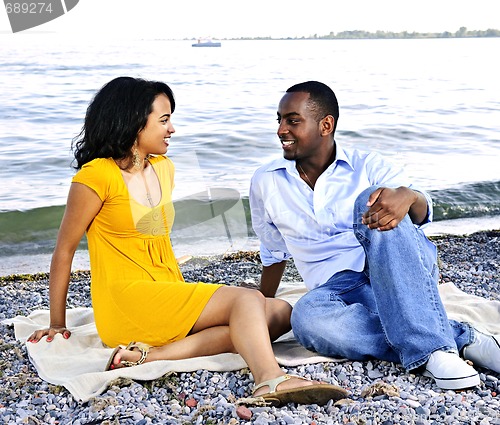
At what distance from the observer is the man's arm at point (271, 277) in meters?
3.98

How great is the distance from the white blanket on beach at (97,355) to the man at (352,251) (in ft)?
0.88

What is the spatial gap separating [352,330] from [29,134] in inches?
436

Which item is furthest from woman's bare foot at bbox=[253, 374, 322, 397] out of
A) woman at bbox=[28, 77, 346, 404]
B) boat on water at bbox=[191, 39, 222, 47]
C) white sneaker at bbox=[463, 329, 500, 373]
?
boat on water at bbox=[191, 39, 222, 47]

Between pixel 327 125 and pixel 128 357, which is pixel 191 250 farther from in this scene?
pixel 128 357

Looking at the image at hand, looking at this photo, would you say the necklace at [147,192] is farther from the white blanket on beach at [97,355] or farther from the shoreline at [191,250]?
the shoreline at [191,250]

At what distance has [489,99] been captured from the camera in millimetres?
20766

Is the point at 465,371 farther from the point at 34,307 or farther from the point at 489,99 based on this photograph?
the point at 489,99

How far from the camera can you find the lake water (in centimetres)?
827

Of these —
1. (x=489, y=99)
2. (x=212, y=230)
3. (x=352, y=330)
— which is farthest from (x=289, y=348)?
(x=489, y=99)

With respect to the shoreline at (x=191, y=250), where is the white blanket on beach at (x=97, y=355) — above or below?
above

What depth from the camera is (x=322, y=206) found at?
3633mm

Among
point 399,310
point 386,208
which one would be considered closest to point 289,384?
point 399,310

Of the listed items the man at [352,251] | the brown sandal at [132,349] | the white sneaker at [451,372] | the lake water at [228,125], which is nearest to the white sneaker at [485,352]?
the man at [352,251]

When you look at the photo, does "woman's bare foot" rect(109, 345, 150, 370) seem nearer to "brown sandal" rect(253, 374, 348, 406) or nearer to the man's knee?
"brown sandal" rect(253, 374, 348, 406)
